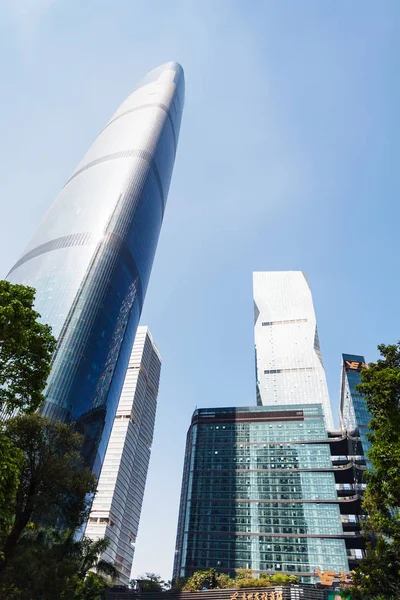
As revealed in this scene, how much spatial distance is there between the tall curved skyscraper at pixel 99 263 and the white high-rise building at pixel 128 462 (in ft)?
159

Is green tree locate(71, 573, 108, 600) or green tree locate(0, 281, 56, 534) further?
green tree locate(71, 573, 108, 600)

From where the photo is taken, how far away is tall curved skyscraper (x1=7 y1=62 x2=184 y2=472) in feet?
259

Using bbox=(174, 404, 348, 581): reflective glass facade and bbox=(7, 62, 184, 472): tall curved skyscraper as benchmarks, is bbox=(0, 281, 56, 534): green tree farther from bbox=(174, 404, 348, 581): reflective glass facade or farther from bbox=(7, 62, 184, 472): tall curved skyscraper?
bbox=(174, 404, 348, 581): reflective glass facade

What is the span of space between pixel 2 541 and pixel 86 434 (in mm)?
55145

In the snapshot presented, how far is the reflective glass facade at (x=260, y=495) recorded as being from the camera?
101 metres

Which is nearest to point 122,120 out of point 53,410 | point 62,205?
point 62,205

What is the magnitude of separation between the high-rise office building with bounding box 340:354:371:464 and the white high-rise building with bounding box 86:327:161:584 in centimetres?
7468

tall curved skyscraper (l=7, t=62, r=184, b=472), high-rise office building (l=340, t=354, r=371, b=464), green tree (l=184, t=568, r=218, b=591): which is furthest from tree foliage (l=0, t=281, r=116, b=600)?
high-rise office building (l=340, t=354, r=371, b=464)

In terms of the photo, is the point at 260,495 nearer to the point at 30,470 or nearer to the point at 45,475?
the point at 45,475

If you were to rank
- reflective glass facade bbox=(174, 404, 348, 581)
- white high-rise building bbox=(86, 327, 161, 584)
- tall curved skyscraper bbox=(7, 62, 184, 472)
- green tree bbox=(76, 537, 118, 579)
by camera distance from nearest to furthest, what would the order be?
green tree bbox=(76, 537, 118, 579) → tall curved skyscraper bbox=(7, 62, 184, 472) → reflective glass facade bbox=(174, 404, 348, 581) → white high-rise building bbox=(86, 327, 161, 584)

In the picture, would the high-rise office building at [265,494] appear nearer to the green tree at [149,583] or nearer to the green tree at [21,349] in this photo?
the green tree at [149,583]

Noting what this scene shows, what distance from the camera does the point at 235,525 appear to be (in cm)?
10756

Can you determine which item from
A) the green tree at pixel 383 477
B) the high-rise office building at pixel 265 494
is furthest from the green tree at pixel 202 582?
the high-rise office building at pixel 265 494

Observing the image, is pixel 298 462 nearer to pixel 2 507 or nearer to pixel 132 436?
pixel 132 436
